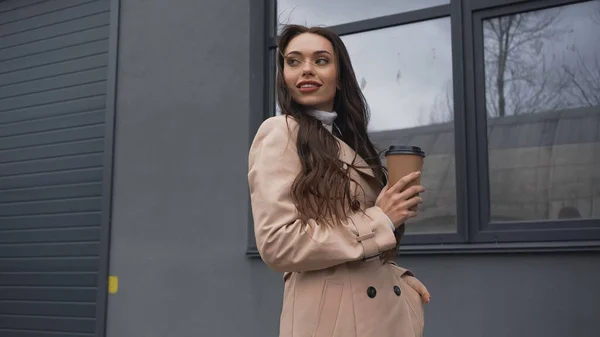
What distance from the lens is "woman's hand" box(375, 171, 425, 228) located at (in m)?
1.90

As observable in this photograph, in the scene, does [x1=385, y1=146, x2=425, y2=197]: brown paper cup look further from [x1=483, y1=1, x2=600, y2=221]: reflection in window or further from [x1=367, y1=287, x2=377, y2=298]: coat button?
[x1=483, y1=1, x2=600, y2=221]: reflection in window

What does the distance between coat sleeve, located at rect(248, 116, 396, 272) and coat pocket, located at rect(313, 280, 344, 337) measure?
89 millimetres

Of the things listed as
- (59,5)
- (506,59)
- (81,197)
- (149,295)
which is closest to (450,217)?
(506,59)

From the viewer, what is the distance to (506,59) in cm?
448

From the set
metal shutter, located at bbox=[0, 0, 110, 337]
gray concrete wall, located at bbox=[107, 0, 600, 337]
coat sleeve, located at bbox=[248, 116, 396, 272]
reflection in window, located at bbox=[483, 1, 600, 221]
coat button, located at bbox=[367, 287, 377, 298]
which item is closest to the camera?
coat sleeve, located at bbox=[248, 116, 396, 272]

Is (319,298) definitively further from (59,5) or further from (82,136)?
(59,5)

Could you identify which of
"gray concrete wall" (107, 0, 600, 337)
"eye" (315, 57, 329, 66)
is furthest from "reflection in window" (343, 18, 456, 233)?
"eye" (315, 57, 329, 66)

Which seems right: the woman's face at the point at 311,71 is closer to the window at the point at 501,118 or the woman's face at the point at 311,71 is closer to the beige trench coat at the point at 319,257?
the beige trench coat at the point at 319,257

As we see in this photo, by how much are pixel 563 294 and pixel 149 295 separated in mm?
3315

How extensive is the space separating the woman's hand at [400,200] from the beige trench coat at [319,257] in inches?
1.2

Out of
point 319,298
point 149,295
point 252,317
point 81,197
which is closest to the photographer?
point 319,298

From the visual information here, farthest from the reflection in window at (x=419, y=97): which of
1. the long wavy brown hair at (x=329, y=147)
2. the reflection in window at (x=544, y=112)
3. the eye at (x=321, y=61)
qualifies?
the eye at (x=321, y=61)

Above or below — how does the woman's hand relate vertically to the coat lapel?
below

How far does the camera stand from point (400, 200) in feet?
6.25
